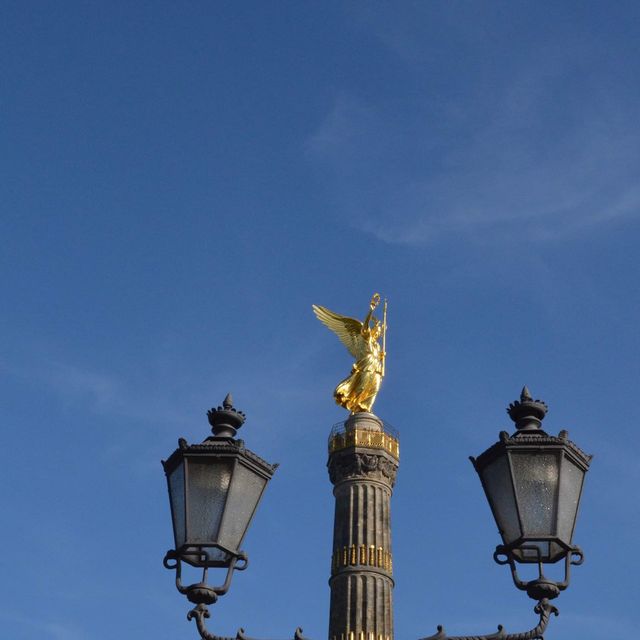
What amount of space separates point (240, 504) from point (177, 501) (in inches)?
14.1

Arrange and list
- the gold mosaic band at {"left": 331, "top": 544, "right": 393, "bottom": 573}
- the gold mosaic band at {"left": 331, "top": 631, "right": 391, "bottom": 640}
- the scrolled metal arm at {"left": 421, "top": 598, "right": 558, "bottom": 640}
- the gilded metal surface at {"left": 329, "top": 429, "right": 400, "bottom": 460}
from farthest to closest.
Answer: the gilded metal surface at {"left": 329, "top": 429, "right": 400, "bottom": 460} < the gold mosaic band at {"left": 331, "top": 544, "right": 393, "bottom": 573} < the gold mosaic band at {"left": 331, "top": 631, "right": 391, "bottom": 640} < the scrolled metal arm at {"left": 421, "top": 598, "right": 558, "bottom": 640}

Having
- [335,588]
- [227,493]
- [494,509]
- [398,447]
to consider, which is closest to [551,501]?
[494,509]

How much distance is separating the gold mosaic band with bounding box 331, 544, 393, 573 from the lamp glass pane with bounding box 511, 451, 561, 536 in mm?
32509

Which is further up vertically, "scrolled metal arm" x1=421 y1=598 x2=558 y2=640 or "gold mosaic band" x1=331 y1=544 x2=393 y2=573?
"gold mosaic band" x1=331 y1=544 x2=393 y2=573

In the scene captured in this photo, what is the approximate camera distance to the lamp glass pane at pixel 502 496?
5711 mm

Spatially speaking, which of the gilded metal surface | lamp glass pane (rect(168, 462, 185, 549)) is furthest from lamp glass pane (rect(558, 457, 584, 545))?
the gilded metal surface

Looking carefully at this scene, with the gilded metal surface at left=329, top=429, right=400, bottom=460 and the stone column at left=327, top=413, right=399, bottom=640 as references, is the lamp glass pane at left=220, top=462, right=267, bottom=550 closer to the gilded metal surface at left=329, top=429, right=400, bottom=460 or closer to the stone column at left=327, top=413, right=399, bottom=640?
the stone column at left=327, top=413, right=399, bottom=640

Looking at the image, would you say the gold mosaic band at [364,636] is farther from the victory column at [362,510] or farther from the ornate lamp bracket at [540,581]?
the ornate lamp bracket at [540,581]

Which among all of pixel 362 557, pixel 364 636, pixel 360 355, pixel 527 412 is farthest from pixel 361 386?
pixel 527 412

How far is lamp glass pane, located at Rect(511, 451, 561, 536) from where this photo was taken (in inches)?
224

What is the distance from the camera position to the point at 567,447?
5.89 meters

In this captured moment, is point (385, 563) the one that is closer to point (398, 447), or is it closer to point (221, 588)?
point (398, 447)

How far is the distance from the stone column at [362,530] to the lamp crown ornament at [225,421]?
31118 mm

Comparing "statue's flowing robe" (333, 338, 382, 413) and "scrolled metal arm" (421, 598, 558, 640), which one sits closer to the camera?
"scrolled metal arm" (421, 598, 558, 640)
